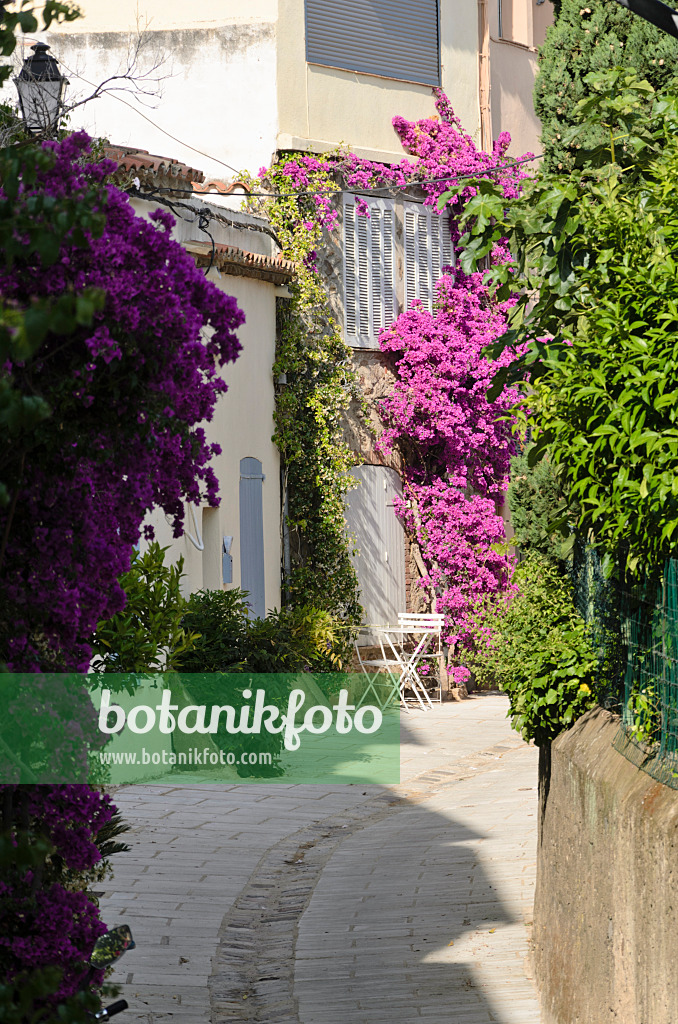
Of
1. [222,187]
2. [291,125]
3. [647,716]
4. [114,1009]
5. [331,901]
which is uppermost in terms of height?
[291,125]

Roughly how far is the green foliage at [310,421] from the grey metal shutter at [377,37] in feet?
5.57

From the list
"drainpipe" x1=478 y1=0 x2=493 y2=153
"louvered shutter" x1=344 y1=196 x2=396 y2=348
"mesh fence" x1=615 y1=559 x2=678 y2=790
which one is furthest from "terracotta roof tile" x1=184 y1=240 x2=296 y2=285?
"mesh fence" x1=615 y1=559 x2=678 y2=790

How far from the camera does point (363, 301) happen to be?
17.6 m

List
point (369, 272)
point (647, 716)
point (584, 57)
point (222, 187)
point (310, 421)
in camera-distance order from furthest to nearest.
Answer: point (369, 272)
point (310, 421)
point (222, 187)
point (584, 57)
point (647, 716)

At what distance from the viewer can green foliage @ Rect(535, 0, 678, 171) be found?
24.1 ft

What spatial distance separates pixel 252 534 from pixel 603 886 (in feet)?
32.7

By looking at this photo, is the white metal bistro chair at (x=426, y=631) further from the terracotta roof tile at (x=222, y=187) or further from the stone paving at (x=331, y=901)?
the terracotta roof tile at (x=222, y=187)

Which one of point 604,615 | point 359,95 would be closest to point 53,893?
point 604,615

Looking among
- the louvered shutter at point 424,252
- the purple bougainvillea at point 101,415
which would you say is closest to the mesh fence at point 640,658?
the purple bougainvillea at point 101,415

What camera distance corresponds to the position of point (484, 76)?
61.8 feet

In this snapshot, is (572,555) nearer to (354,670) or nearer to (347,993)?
(347,993)

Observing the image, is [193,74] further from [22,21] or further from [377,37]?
[22,21]

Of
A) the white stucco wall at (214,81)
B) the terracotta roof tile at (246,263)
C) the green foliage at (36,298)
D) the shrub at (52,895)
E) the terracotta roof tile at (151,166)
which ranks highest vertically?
the white stucco wall at (214,81)

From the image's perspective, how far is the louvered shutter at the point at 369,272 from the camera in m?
17.4
